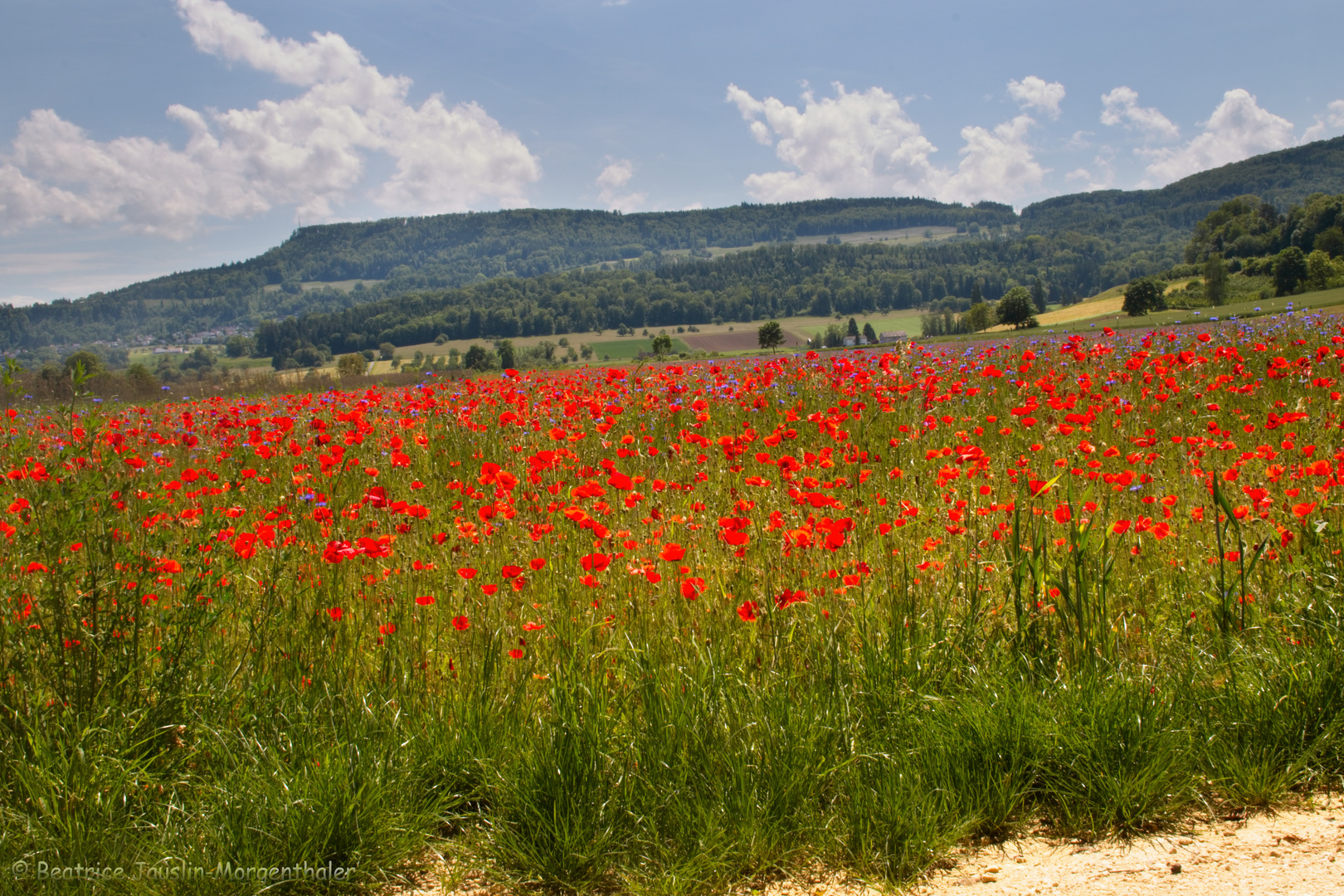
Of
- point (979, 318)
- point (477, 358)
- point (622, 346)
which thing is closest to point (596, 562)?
point (477, 358)

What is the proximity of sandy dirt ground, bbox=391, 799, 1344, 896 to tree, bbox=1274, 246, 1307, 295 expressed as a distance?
83.9m

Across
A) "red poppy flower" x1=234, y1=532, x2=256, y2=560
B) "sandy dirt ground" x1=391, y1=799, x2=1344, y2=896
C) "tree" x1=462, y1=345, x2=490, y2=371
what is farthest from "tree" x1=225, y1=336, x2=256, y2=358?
"sandy dirt ground" x1=391, y1=799, x2=1344, y2=896

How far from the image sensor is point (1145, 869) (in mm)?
1946

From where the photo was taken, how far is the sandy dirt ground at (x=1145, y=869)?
6.09ft

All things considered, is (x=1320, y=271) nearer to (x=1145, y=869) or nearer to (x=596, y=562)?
(x=1145, y=869)

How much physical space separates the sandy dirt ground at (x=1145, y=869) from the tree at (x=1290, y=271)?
275ft

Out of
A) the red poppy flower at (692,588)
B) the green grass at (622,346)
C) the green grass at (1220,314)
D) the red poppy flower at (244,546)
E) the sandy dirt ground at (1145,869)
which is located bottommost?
A: the sandy dirt ground at (1145,869)

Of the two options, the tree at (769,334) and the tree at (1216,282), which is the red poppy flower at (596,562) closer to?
the tree at (769,334)

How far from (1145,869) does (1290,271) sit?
8664cm

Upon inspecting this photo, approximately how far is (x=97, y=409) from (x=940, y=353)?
35.6ft

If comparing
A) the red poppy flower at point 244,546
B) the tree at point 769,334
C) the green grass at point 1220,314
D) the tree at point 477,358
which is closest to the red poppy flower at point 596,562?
the red poppy flower at point 244,546

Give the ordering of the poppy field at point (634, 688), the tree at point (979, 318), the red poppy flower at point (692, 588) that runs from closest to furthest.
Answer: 1. the poppy field at point (634, 688)
2. the red poppy flower at point (692, 588)
3. the tree at point (979, 318)

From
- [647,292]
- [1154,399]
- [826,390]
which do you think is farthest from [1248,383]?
[647,292]

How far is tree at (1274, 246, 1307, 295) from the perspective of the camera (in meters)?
65.4
